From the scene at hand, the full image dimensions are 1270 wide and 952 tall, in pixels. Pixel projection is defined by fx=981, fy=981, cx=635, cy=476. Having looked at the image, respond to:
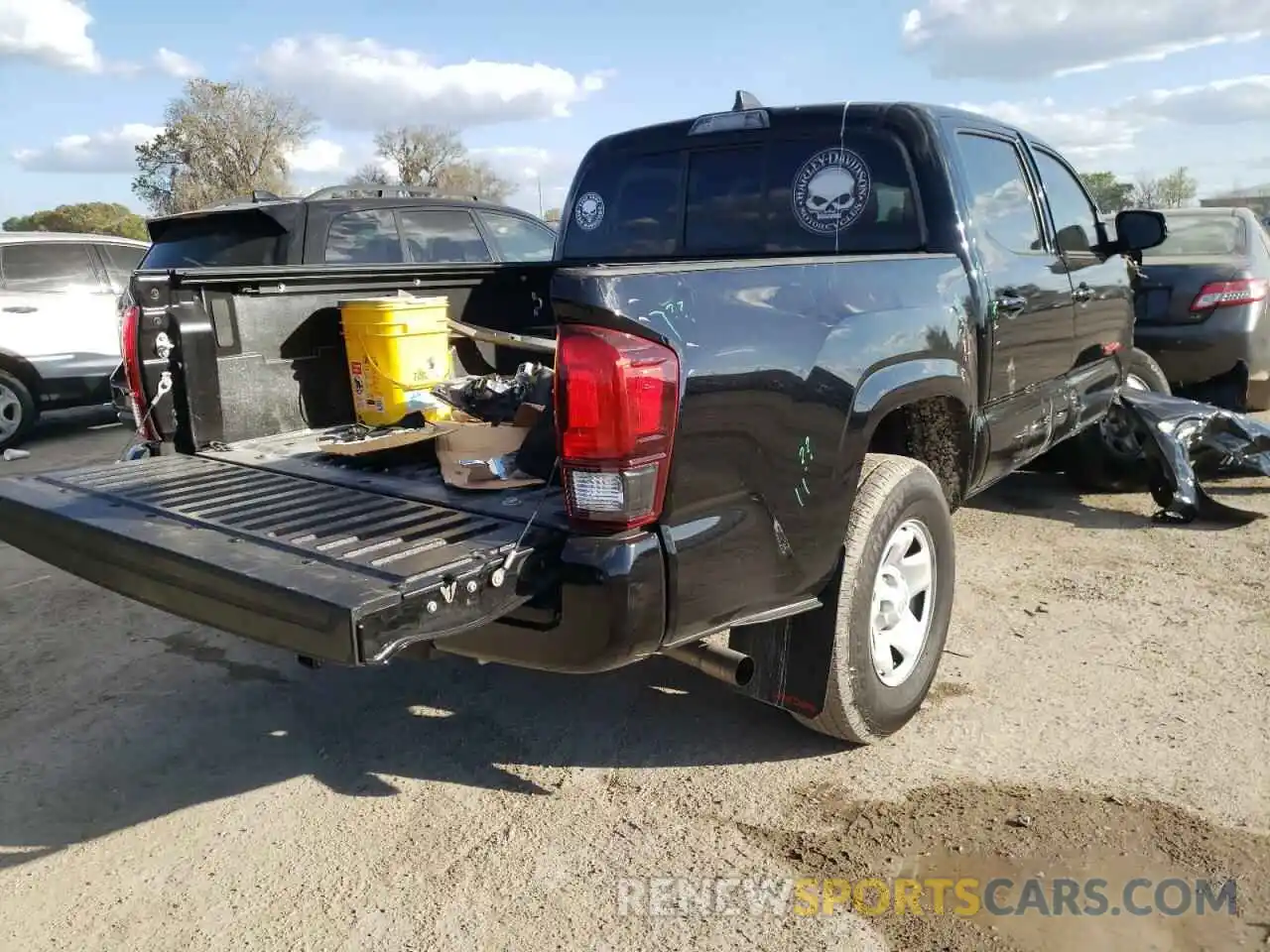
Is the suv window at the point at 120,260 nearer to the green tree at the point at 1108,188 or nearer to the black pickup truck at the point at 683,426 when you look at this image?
the black pickup truck at the point at 683,426

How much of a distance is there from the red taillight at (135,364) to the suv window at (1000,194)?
9.72 ft

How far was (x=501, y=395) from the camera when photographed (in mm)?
3660

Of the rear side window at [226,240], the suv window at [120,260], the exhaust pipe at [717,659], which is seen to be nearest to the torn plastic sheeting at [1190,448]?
the exhaust pipe at [717,659]

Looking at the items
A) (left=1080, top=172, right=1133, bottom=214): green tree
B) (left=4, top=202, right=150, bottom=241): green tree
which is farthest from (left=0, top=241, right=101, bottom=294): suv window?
(left=1080, top=172, right=1133, bottom=214): green tree

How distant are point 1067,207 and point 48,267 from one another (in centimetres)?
875

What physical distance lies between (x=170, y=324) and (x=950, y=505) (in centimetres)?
289

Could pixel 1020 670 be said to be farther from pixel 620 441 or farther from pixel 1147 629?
pixel 620 441

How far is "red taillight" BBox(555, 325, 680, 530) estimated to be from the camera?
2.18 metres

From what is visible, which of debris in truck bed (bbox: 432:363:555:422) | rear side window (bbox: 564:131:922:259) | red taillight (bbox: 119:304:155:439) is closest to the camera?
red taillight (bbox: 119:304:155:439)

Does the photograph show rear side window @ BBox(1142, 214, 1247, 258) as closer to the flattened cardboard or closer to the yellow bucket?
the yellow bucket

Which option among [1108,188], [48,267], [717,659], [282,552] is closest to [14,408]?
[48,267]

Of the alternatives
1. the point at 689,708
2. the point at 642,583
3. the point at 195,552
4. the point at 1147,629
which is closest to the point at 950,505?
the point at 1147,629

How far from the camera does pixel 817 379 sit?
2.63 meters

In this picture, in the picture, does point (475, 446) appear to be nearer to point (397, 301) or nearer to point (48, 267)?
point (397, 301)
